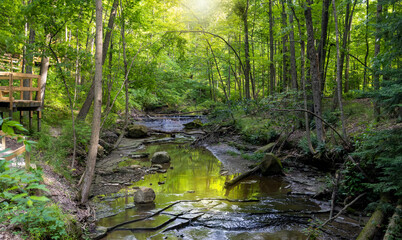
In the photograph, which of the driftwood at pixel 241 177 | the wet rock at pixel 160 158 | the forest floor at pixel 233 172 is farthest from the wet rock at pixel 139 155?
the driftwood at pixel 241 177

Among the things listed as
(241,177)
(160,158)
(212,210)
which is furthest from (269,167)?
(160,158)

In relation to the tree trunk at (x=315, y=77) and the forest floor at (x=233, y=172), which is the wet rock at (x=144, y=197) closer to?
the forest floor at (x=233, y=172)

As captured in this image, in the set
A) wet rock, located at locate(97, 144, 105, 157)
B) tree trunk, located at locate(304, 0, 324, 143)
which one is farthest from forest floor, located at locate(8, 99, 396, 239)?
tree trunk, located at locate(304, 0, 324, 143)

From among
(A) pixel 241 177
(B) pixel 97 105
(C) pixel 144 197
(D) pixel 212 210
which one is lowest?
(D) pixel 212 210

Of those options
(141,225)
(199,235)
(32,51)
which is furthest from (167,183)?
(32,51)

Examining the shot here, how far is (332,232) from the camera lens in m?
5.75

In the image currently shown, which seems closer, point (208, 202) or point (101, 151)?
point (208, 202)

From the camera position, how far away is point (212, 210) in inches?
281

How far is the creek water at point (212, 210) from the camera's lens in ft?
19.5

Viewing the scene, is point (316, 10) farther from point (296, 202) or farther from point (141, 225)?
point (141, 225)

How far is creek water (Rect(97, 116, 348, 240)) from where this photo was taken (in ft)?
19.5

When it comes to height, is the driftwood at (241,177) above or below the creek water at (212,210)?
above

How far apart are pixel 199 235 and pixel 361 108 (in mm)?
11139

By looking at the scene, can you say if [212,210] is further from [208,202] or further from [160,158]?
[160,158]
